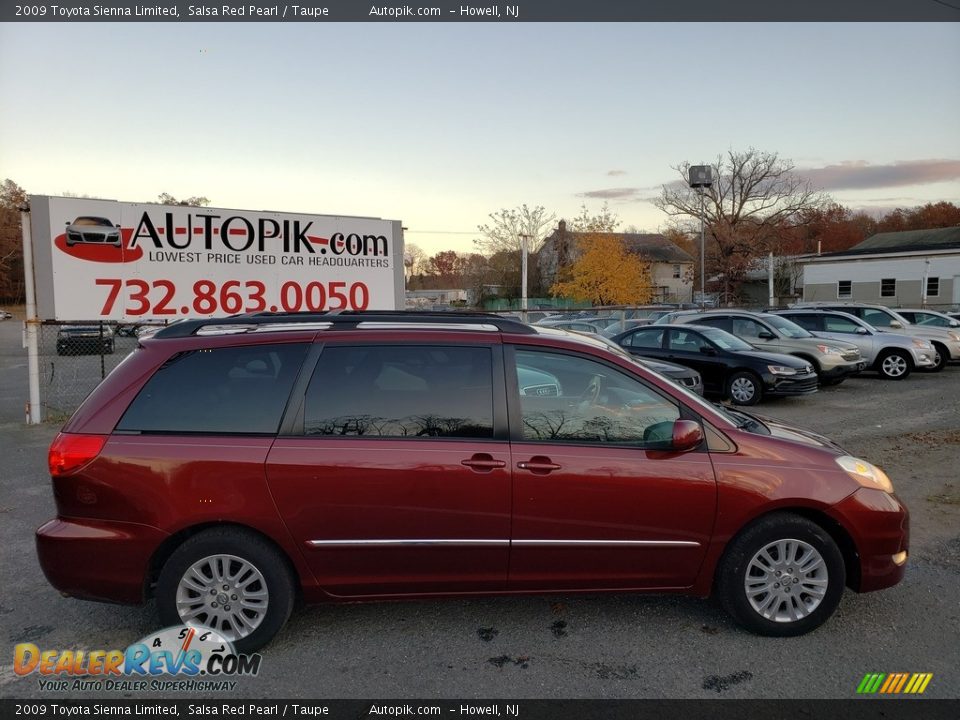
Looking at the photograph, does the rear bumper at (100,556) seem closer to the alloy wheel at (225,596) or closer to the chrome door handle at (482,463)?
the alloy wheel at (225,596)

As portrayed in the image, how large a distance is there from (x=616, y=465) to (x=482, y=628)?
122 cm

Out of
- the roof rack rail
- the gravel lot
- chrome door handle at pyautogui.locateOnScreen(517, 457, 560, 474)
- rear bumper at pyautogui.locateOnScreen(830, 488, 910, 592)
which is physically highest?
the roof rack rail

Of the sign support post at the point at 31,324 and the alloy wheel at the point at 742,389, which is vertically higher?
the sign support post at the point at 31,324

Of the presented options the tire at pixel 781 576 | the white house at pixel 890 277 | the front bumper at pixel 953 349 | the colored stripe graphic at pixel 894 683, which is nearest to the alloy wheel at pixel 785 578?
the tire at pixel 781 576

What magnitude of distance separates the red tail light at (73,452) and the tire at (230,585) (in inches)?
26.2

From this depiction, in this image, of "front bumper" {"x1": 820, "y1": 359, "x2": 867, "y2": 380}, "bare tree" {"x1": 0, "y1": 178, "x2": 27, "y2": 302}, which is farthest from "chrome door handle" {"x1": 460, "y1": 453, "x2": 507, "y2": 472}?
"bare tree" {"x1": 0, "y1": 178, "x2": 27, "y2": 302}

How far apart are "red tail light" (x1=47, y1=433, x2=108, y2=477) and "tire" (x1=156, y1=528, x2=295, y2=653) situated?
2.18 ft

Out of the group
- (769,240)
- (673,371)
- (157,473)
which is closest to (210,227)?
(673,371)

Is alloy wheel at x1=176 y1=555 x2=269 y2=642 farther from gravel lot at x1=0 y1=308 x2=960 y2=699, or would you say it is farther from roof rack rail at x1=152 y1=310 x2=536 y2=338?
roof rack rail at x1=152 y1=310 x2=536 y2=338

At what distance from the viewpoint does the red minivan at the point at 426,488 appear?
3352 mm

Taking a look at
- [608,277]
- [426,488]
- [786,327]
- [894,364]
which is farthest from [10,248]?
[426,488]

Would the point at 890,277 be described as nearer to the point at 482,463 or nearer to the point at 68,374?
the point at 68,374

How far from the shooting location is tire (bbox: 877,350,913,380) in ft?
48.6
